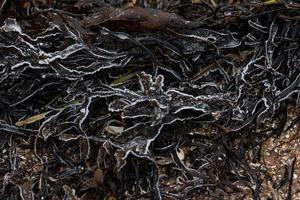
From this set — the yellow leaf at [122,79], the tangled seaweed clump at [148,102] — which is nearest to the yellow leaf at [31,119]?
the tangled seaweed clump at [148,102]

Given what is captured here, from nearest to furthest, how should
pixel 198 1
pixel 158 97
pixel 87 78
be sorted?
pixel 158 97
pixel 87 78
pixel 198 1

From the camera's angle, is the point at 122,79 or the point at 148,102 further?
the point at 122,79

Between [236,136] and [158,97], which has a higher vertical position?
[158,97]

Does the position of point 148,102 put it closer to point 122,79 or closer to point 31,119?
point 122,79

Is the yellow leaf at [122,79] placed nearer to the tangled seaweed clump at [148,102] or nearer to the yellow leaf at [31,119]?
the tangled seaweed clump at [148,102]

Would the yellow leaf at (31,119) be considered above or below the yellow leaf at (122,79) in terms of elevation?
below

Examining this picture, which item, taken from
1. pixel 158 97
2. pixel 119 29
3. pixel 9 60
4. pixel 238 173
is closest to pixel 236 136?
pixel 238 173

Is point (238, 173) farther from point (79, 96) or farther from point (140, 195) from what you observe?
point (79, 96)

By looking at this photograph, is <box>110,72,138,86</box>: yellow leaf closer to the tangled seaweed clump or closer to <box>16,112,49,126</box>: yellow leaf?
the tangled seaweed clump

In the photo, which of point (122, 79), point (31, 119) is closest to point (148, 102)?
point (122, 79)
